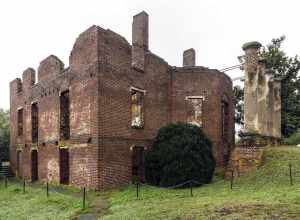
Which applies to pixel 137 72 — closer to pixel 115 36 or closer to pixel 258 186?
pixel 115 36

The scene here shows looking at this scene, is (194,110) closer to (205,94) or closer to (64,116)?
(205,94)

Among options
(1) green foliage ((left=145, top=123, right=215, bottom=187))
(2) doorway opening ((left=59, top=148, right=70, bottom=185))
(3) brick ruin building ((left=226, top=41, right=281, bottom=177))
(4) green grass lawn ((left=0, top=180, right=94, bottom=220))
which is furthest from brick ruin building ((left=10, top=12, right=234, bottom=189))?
(3) brick ruin building ((left=226, top=41, right=281, bottom=177))

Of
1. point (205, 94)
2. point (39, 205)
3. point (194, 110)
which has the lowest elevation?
point (39, 205)

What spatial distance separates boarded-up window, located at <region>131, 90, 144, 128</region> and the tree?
15.0 meters

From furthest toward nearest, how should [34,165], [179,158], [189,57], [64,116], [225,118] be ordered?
1. [189,57]
2. [225,118]
3. [34,165]
4. [64,116]
5. [179,158]

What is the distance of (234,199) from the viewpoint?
9.02m

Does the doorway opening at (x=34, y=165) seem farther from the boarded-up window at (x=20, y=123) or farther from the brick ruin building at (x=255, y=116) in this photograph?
the brick ruin building at (x=255, y=116)

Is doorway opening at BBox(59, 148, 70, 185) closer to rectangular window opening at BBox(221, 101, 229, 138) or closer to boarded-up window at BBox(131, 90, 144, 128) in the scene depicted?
boarded-up window at BBox(131, 90, 144, 128)

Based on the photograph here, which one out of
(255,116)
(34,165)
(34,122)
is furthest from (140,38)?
(34,165)

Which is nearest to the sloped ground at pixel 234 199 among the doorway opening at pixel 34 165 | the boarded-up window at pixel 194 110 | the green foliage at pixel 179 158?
the green foliage at pixel 179 158

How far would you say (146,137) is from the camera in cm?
1598

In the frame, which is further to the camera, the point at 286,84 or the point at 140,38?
the point at 286,84

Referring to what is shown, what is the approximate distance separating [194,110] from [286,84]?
1365 centimetres

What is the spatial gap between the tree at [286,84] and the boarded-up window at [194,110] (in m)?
11.5
